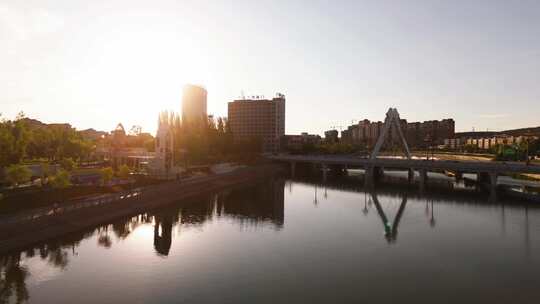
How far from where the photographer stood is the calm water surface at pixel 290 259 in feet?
89.0

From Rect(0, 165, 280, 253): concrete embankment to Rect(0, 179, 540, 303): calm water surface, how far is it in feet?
4.25

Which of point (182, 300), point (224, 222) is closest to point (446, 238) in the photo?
point (224, 222)

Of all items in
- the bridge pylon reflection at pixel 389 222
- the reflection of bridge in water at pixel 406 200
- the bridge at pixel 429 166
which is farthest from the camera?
the bridge at pixel 429 166

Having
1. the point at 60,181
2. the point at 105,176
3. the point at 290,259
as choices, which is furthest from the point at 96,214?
the point at 290,259

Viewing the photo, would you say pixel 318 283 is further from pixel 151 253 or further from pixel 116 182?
pixel 116 182

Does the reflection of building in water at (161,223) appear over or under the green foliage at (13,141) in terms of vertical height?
under

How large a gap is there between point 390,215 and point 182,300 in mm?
39710

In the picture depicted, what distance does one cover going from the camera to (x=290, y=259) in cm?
3522

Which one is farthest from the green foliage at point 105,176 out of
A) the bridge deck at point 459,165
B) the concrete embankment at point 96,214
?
the bridge deck at point 459,165

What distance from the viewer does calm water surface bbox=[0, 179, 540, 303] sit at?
89.0ft

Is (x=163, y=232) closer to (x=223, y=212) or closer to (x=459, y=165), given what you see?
(x=223, y=212)

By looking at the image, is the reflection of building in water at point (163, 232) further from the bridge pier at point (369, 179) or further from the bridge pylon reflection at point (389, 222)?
the bridge pier at point (369, 179)

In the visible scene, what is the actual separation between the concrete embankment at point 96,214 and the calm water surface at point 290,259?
130 cm

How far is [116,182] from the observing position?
201ft
